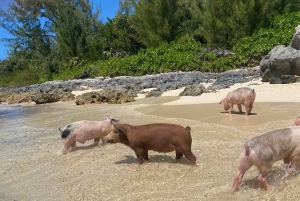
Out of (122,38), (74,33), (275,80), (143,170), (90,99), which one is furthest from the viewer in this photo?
(74,33)

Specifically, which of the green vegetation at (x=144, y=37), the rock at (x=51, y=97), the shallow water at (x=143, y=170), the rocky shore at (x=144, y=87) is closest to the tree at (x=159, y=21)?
the green vegetation at (x=144, y=37)

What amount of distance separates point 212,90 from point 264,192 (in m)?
8.97

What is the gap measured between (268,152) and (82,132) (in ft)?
12.0

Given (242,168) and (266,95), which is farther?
(266,95)

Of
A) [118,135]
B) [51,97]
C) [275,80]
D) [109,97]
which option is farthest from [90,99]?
[118,135]

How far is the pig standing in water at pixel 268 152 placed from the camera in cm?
359

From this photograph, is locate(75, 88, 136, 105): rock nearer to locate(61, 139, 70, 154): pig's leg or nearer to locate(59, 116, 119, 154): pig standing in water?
locate(59, 116, 119, 154): pig standing in water

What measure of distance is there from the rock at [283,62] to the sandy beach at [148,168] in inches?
170

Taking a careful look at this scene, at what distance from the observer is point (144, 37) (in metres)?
30.7

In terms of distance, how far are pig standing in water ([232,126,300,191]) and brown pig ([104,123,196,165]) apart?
114 centimetres

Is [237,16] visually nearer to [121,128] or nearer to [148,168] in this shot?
[121,128]

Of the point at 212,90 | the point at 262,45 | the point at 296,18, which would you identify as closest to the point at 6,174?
the point at 212,90

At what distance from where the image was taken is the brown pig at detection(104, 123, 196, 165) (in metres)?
4.77

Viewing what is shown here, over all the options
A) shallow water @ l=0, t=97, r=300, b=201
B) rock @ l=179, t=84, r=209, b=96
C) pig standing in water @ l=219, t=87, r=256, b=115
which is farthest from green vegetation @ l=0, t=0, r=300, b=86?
shallow water @ l=0, t=97, r=300, b=201
